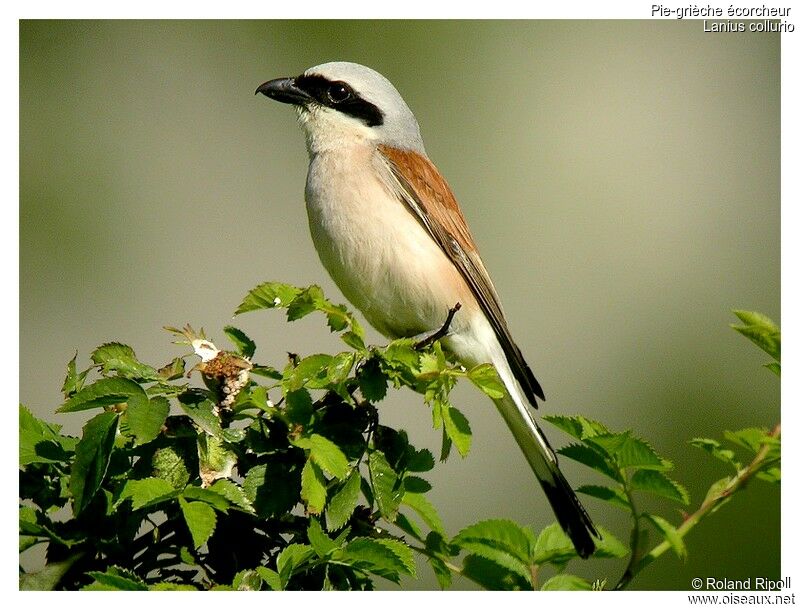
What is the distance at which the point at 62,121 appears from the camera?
3.54 metres

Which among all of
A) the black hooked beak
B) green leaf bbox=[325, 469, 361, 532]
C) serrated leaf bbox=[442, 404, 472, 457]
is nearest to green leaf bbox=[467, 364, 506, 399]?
serrated leaf bbox=[442, 404, 472, 457]

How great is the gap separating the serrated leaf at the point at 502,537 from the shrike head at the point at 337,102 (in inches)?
55.0

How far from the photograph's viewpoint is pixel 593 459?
1483mm

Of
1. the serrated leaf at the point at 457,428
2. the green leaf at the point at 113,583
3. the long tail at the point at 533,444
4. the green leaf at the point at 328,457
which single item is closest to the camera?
the green leaf at the point at 113,583

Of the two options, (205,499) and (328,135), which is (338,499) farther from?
(328,135)

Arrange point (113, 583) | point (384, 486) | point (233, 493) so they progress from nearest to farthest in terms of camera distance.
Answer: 1. point (113, 583)
2. point (233, 493)
3. point (384, 486)

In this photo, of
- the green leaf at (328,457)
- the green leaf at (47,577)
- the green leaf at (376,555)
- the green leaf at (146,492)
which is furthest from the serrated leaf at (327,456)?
the green leaf at (47,577)

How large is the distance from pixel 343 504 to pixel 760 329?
29.1 inches

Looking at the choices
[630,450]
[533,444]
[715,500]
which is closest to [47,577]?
[630,450]

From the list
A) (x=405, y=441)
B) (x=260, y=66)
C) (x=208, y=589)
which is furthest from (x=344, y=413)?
(x=260, y=66)

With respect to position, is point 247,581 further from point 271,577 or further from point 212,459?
point 212,459

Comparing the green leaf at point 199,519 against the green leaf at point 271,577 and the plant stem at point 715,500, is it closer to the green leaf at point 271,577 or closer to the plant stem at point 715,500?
the green leaf at point 271,577

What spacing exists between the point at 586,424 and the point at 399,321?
3.61 ft

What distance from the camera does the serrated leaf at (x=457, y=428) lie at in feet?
5.00
